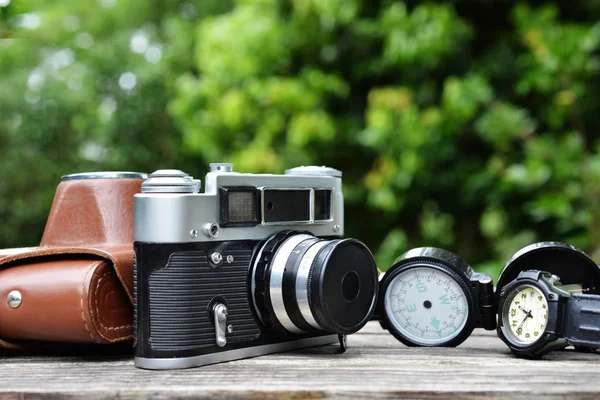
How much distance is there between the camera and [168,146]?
6387 millimetres

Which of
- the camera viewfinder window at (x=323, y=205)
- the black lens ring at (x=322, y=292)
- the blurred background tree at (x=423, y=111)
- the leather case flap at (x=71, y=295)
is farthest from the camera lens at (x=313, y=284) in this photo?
the blurred background tree at (x=423, y=111)

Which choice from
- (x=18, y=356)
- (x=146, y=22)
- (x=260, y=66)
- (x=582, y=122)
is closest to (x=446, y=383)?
(x=18, y=356)

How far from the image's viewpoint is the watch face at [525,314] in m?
1.20

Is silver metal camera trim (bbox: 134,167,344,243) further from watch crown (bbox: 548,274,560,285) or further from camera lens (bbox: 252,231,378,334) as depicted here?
watch crown (bbox: 548,274,560,285)

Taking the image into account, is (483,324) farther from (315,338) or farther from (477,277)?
(315,338)

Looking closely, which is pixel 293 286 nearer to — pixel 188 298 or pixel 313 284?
pixel 313 284

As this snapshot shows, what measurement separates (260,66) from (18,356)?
2.62 m

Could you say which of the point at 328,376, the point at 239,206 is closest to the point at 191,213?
the point at 239,206

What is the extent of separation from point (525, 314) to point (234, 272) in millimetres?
476

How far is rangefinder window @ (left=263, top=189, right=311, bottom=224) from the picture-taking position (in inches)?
49.6

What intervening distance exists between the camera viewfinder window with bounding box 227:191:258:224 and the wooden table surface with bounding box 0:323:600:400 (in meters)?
0.23

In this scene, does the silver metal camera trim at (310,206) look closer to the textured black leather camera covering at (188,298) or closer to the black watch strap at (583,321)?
the textured black leather camera covering at (188,298)

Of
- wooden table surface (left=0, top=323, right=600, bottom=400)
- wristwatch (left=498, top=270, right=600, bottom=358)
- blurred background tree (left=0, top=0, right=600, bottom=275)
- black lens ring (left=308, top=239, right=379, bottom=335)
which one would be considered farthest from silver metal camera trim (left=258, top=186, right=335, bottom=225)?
blurred background tree (left=0, top=0, right=600, bottom=275)

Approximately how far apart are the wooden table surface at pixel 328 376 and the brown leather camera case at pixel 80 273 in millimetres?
56
